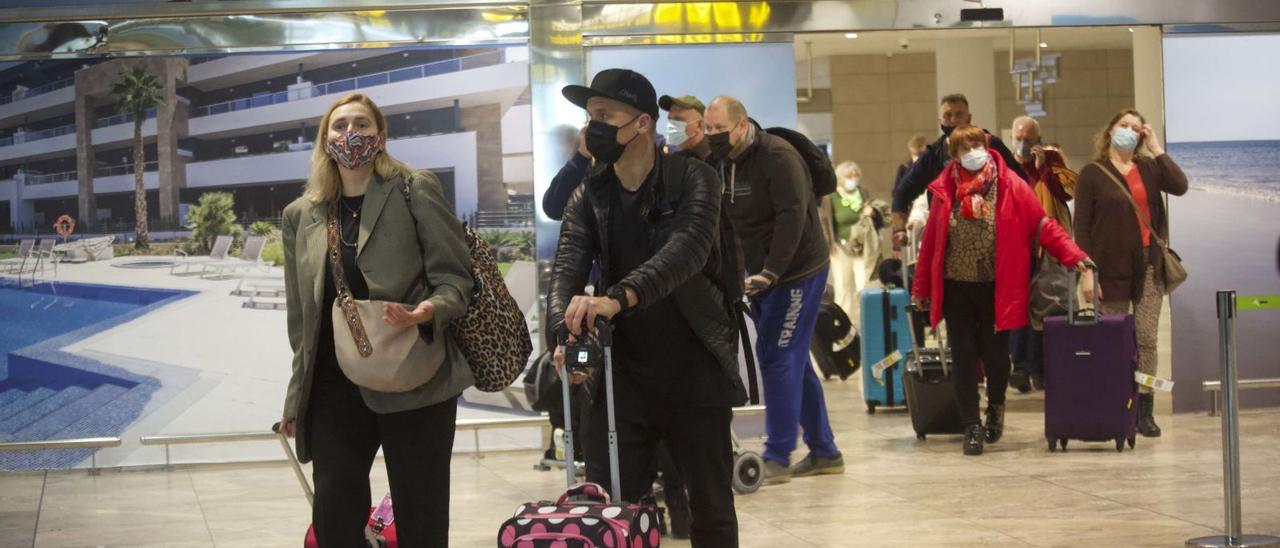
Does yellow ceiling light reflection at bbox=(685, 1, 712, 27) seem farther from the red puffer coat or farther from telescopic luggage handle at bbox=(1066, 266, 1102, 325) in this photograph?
telescopic luggage handle at bbox=(1066, 266, 1102, 325)

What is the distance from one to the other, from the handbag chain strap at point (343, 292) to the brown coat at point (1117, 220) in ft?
17.9

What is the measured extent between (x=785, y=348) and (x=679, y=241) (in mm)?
2869

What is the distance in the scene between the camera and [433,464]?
4.08 metres

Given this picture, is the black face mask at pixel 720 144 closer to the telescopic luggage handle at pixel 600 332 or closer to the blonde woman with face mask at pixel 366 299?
the blonde woman with face mask at pixel 366 299

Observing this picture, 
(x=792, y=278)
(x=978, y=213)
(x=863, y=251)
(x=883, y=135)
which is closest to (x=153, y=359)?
(x=792, y=278)

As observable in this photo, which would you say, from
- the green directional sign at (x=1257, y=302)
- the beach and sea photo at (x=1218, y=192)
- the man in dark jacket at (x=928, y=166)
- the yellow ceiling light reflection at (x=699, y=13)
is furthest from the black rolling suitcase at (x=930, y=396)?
the green directional sign at (x=1257, y=302)

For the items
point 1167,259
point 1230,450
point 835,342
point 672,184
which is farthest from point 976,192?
point 672,184

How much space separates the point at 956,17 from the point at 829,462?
8.74 feet

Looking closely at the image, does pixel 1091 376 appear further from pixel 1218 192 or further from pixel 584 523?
pixel 584 523

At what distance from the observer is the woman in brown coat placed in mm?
8453

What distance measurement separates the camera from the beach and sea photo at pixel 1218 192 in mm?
8922

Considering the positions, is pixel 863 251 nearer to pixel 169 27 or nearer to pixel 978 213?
pixel 978 213

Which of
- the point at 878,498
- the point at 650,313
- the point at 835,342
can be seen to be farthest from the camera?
the point at 835,342

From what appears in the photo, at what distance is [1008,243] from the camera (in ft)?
25.0
